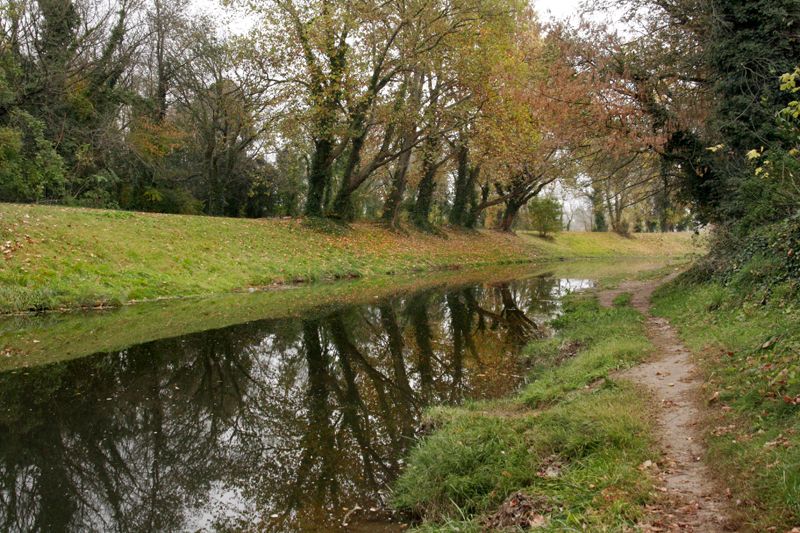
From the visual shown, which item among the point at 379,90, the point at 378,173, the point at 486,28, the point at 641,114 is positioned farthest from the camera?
the point at 378,173

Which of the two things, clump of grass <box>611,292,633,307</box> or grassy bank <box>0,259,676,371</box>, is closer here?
grassy bank <box>0,259,676,371</box>

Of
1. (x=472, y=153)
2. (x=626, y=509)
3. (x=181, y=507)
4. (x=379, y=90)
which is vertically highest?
(x=379, y=90)

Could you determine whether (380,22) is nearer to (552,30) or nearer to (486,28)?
(486,28)

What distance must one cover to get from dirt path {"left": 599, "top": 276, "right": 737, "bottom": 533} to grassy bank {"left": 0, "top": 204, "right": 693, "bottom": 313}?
43.8 ft

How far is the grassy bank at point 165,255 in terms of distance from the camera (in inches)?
552

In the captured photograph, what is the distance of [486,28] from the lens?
80.1ft

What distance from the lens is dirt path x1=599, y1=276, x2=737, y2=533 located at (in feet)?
12.3

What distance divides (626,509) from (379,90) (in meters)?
25.1

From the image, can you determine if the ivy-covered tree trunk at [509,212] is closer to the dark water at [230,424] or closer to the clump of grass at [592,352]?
the clump of grass at [592,352]

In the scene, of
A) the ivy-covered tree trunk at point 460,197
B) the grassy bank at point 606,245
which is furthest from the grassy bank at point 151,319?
the grassy bank at point 606,245

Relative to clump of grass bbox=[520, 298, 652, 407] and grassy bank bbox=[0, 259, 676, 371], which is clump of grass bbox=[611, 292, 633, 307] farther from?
grassy bank bbox=[0, 259, 676, 371]

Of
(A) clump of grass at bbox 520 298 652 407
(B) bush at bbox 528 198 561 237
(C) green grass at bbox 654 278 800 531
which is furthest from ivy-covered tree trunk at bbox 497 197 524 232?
(C) green grass at bbox 654 278 800 531

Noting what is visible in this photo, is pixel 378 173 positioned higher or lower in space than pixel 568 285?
higher

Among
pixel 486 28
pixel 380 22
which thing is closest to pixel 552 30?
pixel 486 28
